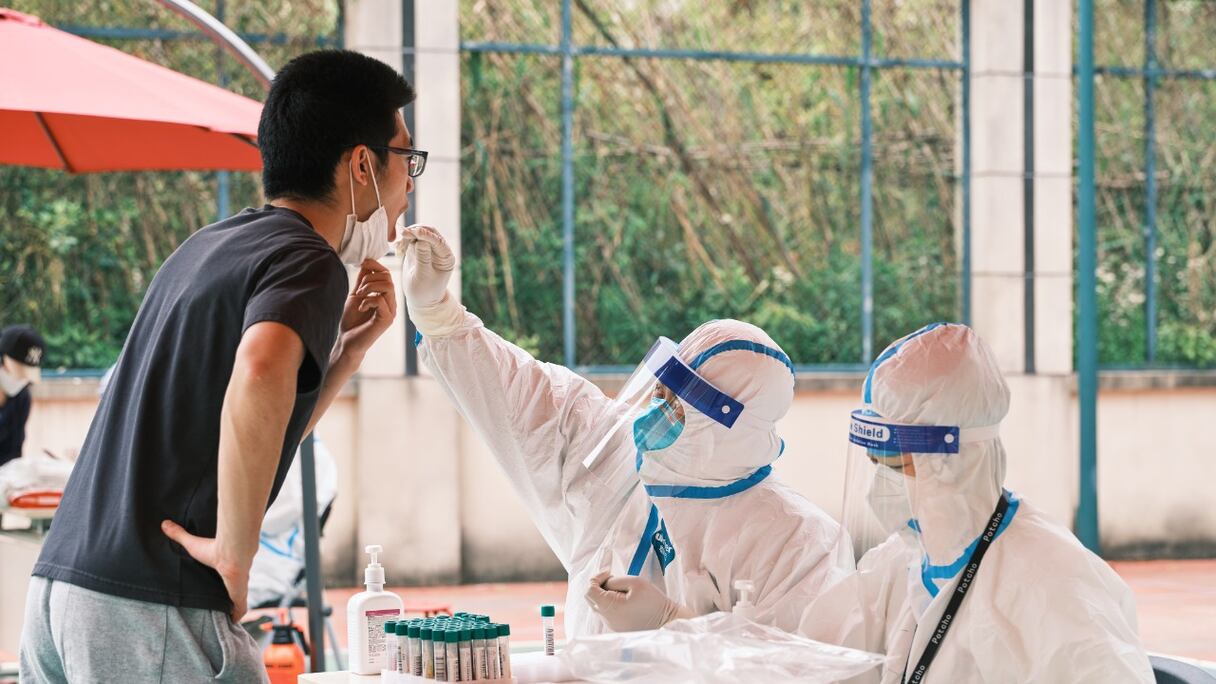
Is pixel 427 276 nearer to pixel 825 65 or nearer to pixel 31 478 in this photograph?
pixel 31 478

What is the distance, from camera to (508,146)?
815 centimetres

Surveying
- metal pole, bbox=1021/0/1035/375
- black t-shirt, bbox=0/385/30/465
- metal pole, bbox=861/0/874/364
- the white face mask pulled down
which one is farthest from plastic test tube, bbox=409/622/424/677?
metal pole, bbox=1021/0/1035/375

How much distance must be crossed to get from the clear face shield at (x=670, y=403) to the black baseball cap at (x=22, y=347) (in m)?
4.10

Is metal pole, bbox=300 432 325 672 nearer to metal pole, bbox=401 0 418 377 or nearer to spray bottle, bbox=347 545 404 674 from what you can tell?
spray bottle, bbox=347 545 404 674

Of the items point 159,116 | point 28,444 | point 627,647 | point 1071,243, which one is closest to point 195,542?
point 627,647

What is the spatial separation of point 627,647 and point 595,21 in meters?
6.13

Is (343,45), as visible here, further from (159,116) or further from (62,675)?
(62,675)

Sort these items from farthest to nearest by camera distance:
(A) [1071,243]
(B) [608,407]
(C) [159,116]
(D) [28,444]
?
(A) [1071,243] < (D) [28,444] < (C) [159,116] < (B) [608,407]

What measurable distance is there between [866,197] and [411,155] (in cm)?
648

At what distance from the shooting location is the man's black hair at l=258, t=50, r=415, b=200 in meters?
2.26

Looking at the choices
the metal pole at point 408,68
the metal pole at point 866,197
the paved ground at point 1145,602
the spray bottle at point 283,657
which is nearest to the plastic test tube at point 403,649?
the spray bottle at point 283,657

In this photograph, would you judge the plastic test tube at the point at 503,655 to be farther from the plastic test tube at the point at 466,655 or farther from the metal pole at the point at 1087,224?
the metal pole at the point at 1087,224

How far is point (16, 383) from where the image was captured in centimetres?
634

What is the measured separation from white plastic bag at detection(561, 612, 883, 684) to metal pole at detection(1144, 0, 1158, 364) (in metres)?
6.99
